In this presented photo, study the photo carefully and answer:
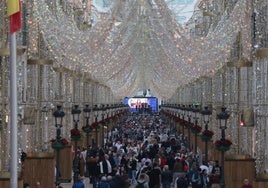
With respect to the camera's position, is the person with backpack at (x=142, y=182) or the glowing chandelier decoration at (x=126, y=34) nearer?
the person with backpack at (x=142, y=182)

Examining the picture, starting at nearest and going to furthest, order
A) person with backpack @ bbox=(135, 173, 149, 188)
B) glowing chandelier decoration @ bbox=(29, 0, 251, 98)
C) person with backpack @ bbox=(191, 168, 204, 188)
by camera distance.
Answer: person with backpack @ bbox=(135, 173, 149, 188)
glowing chandelier decoration @ bbox=(29, 0, 251, 98)
person with backpack @ bbox=(191, 168, 204, 188)

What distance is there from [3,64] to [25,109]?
156 inches

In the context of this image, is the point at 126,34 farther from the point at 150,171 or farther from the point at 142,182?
the point at 142,182

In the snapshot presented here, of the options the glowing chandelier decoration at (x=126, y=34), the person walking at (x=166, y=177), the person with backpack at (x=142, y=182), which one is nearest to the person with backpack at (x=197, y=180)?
the person walking at (x=166, y=177)

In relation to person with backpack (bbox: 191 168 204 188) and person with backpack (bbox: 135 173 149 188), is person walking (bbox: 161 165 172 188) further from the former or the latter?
person with backpack (bbox: 135 173 149 188)

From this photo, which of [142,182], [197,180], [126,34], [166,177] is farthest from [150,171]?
[126,34]

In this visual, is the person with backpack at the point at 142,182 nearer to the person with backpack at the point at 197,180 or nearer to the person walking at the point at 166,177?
the person with backpack at the point at 197,180

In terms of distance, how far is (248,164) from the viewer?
72.9 ft

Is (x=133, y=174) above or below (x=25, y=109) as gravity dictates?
below

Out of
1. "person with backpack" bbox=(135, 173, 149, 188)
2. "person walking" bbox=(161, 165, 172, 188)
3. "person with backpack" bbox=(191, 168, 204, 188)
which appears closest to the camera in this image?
"person with backpack" bbox=(135, 173, 149, 188)

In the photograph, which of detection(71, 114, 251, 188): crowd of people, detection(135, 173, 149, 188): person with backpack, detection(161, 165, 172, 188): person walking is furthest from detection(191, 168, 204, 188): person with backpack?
detection(135, 173, 149, 188): person with backpack

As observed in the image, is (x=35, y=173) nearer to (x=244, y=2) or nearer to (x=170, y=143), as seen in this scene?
(x=244, y=2)

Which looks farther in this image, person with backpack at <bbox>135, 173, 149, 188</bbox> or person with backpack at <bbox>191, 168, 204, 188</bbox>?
person with backpack at <bbox>191, 168, 204, 188</bbox>

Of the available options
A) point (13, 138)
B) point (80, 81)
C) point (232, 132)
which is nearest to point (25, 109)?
point (232, 132)
